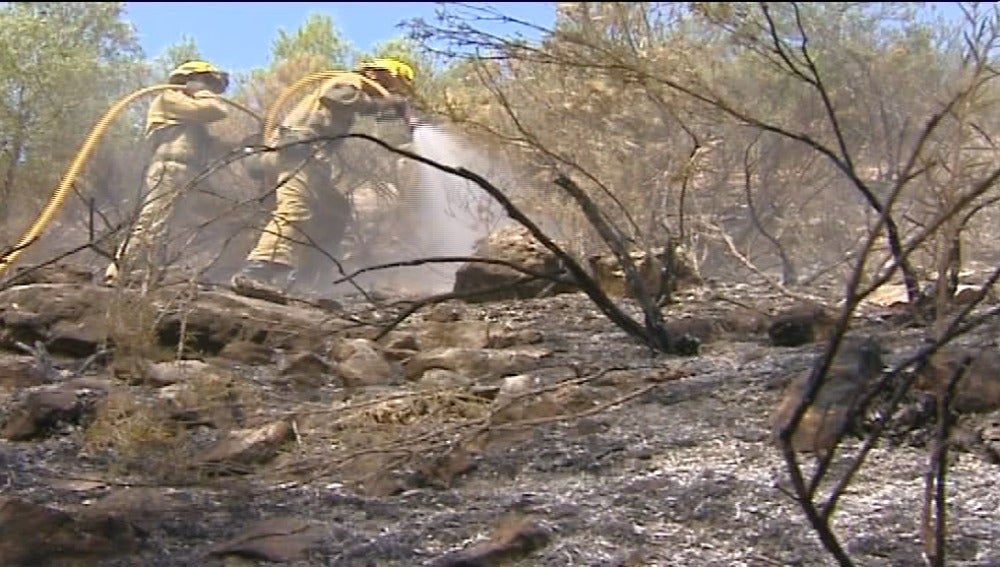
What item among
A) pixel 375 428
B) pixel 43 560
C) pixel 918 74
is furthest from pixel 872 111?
pixel 43 560

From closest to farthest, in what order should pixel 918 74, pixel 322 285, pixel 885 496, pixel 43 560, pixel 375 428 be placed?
pixel 43 560 < pixel 885 496 < pixel 375 428 < pixel 322 285 < pixel 918 74

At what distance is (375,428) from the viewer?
4059 millimetres

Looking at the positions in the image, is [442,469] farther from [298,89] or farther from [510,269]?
[298,89]

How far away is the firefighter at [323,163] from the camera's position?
22.7 ft

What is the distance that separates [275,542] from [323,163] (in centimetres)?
447

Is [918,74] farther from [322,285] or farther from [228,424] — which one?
[228,424]

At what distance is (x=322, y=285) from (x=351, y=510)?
3.92m

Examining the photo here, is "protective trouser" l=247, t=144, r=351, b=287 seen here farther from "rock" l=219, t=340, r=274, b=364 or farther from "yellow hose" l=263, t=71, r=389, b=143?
"rock" l=219, t=340, r=274, b=364

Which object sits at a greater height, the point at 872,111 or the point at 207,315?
the point at 872,111

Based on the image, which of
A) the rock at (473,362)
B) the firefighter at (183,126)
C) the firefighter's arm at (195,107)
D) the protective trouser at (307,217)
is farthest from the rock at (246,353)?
the firefighter's arm at (195,107)

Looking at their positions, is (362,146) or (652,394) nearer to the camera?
(652,394)

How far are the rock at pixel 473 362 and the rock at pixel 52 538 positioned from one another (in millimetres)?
1714

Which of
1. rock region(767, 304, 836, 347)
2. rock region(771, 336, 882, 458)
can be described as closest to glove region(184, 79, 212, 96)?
rock region(767, 304, 836, 347)

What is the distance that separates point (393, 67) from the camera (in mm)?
7594
